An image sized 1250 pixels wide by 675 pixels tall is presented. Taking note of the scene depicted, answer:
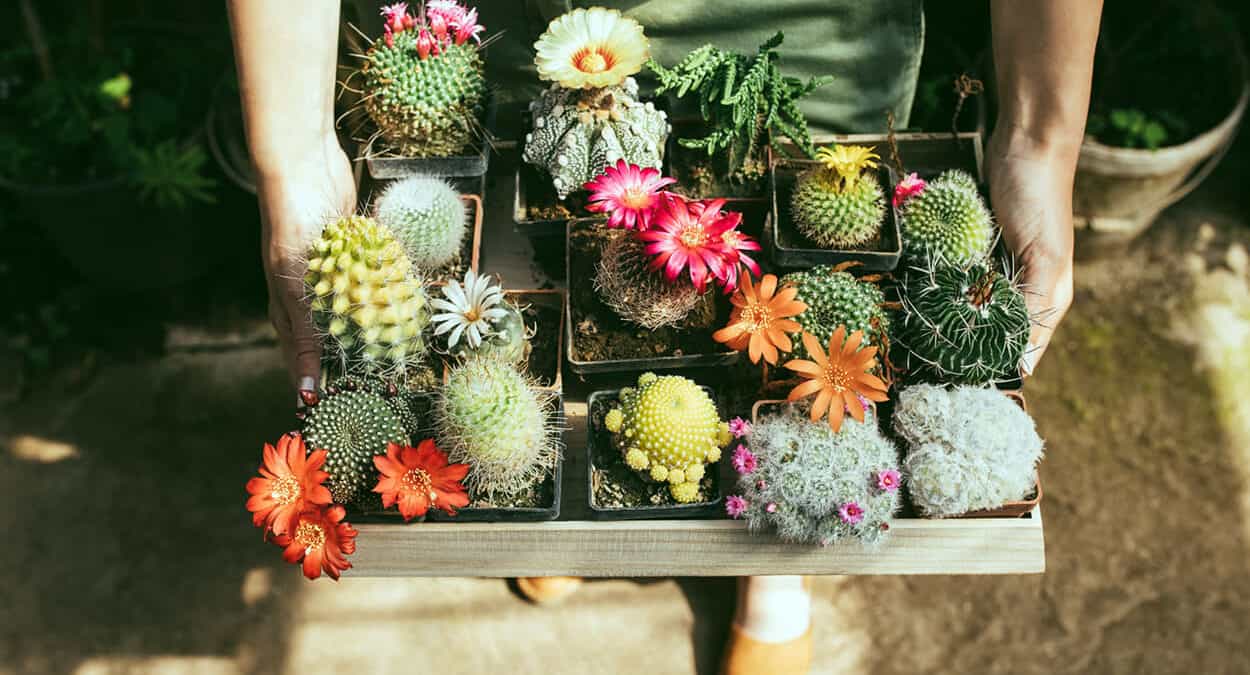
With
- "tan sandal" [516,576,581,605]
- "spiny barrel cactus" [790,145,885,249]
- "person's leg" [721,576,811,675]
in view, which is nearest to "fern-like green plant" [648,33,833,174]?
"spiny barrel cactus" [790,145,885,249]

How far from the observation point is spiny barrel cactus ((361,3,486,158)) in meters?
2.01

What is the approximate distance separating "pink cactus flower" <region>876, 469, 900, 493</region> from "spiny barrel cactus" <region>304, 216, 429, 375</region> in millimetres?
896

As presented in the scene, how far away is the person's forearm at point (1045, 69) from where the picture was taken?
1883mm

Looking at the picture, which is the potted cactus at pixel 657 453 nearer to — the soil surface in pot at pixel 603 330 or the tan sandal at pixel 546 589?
the soil surface in pot at pixel 603 330

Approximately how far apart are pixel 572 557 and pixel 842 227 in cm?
84

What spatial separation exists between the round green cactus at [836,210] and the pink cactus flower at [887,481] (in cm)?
49

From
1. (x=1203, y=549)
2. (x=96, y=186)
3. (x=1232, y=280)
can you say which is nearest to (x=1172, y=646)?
(x=1203, y=549)

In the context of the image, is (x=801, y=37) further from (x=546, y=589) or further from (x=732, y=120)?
(x=546, y=589)

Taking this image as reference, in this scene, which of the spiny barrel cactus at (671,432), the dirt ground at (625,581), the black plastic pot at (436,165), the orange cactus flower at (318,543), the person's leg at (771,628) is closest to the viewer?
the orange cactus flower at (318,543)

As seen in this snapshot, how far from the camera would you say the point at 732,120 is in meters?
1.93

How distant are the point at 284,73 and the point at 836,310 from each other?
1.24 meters

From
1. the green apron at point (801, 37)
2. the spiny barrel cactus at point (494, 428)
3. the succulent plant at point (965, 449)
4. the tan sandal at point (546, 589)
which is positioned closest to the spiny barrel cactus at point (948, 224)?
the succulent plant at point (965, 449)

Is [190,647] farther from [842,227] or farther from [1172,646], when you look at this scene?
[1172,646]

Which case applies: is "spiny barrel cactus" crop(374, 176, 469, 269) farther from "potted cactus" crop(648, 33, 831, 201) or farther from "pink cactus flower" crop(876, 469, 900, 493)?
"pink cactus flower" crop(876, 469, 900, 493)
